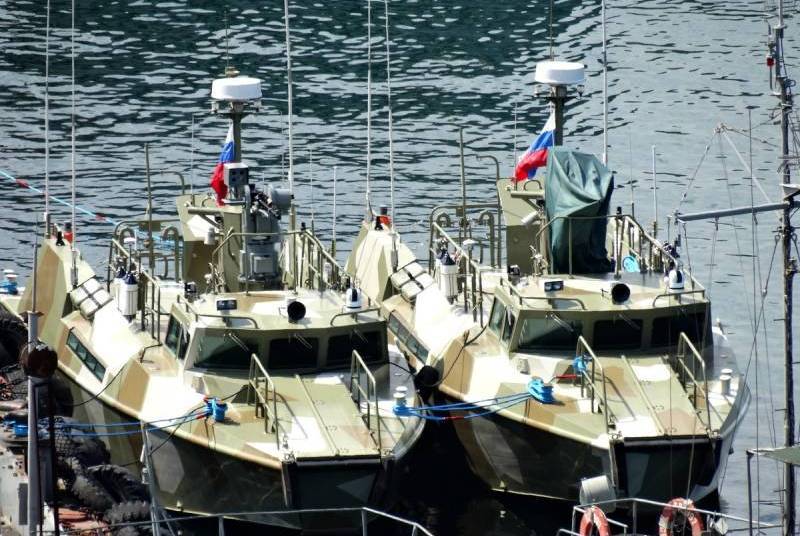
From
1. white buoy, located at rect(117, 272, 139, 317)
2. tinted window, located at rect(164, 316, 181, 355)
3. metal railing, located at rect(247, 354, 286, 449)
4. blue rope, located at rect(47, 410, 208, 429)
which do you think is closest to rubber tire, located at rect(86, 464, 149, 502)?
blue rope, located at rect(47, 410, 208, 429)

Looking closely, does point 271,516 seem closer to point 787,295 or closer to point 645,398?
point 645,398

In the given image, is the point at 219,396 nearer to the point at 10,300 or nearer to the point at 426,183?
→ the point at 10,300

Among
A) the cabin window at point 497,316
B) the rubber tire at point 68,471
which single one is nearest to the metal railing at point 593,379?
the cabin window at point 497,316

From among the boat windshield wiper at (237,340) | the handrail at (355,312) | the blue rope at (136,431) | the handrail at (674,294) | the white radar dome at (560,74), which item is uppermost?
the white radar dome at (560,74)

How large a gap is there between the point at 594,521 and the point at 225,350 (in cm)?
651

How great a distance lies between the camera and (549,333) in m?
30.9

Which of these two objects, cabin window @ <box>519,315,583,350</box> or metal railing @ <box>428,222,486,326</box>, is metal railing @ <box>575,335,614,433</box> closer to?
cabin window @ <box>519,315,583,350</box>

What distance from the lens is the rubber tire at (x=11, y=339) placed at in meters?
34.7

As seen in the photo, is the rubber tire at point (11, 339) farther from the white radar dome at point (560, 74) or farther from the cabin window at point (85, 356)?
the white radar dome at point (560, 74)

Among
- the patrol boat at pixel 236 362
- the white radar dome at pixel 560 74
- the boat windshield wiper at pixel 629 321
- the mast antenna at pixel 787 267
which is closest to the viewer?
the mast antenna at pixel 787 267

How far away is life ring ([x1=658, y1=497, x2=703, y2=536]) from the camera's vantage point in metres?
26.6

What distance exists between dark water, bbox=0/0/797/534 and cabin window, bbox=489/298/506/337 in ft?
26.9

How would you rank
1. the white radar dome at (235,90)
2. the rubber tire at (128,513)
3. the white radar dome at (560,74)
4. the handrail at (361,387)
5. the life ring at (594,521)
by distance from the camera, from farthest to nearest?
1. the white radar dome at (560,74)
2. the white radar dome at (235,90)
3. the handrail at (361,387)
4. the rubber tire at (128,513)
5. the life ring at (594,521)

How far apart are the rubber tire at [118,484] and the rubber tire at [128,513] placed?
1141 millimetres
